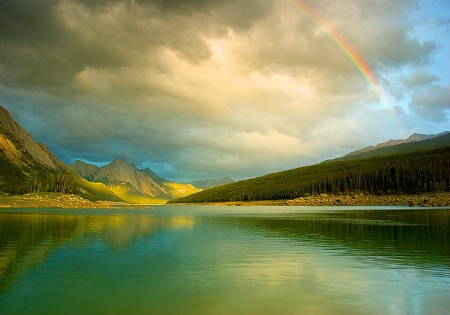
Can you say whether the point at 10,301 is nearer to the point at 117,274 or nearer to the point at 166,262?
the point at 117,274

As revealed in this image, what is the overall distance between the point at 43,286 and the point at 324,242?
127ft

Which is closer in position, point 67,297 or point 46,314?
point 46,314

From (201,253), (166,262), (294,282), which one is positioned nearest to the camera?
(294,282)

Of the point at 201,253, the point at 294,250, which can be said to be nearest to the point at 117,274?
the point at 201,253

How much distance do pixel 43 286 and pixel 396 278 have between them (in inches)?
1083

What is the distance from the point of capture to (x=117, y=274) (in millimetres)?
31344

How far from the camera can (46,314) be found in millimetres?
20500

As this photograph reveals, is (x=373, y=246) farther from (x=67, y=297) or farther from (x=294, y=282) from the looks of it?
(x=67, y=297)

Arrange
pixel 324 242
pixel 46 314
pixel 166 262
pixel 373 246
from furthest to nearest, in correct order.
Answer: pixel 324 242
pixel 373 246
pixel 166 262
pixel 46 314

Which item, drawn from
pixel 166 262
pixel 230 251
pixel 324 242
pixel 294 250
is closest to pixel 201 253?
pixel 230 251

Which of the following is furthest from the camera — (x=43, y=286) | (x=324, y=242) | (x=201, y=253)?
(x=324, y=242)

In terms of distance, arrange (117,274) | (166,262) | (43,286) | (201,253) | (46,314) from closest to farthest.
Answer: (46,314), (43,286), (117,274), (166,262), (201,253)

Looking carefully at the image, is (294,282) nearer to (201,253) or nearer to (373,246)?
(201,253)

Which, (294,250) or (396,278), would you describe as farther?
(294,250)
